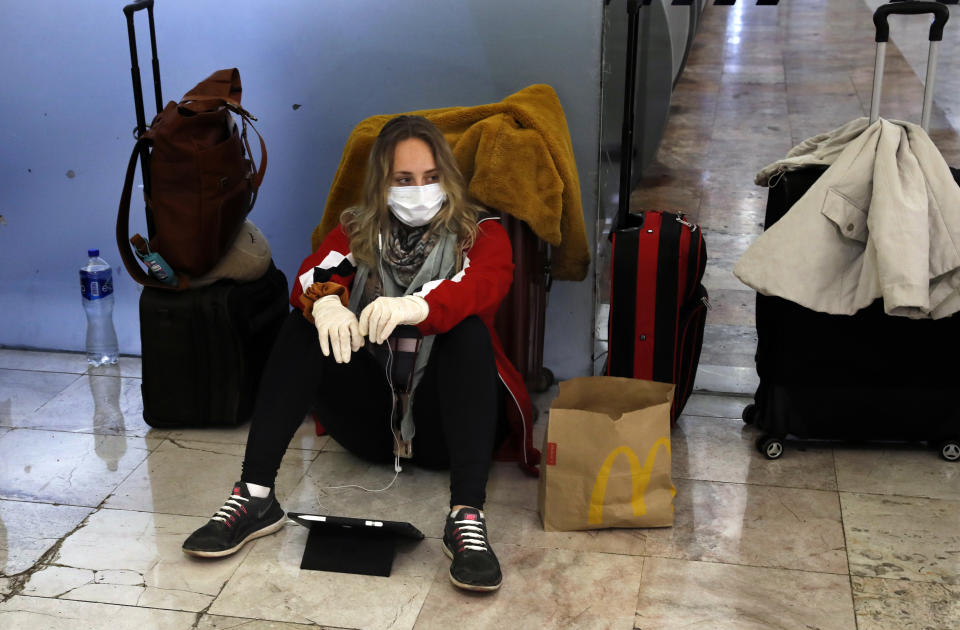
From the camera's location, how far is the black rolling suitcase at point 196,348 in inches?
101

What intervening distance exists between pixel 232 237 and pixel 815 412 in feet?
4.73

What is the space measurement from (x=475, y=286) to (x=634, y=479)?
0.49 m

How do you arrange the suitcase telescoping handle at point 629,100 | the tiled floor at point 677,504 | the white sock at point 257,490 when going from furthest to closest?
1. the suitcase telescoping handle at point 629,100
2. the white sock at point 257,490
3. the tiled floor at point 677,504

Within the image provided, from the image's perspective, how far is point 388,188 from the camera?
215 centimetres

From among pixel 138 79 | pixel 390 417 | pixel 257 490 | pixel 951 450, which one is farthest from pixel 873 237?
pixel 138 79

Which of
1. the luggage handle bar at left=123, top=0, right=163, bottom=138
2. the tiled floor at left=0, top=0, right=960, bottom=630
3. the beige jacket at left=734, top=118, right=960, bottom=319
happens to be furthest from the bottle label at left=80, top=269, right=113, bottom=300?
the beige jacket at left=734, top=118, right=960, bottom=319

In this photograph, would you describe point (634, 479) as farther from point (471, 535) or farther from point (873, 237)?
point (873, 237)

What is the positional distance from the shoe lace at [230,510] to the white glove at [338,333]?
13.9 inches

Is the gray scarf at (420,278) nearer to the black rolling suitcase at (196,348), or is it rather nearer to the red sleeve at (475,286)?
the red sleeve at (475,286)

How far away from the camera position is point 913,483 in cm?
229

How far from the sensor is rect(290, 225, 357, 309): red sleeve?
2197 mm

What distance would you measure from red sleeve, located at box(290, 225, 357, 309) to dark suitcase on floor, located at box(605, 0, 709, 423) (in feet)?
1.95

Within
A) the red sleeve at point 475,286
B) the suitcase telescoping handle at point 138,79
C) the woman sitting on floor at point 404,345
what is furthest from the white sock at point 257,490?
the suitcase telescoping handle at point 138,79

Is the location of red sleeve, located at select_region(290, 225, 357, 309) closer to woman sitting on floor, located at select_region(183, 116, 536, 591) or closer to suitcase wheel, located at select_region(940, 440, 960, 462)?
woman sitting on floor, located at select_region(183, 116, 536, 591)
